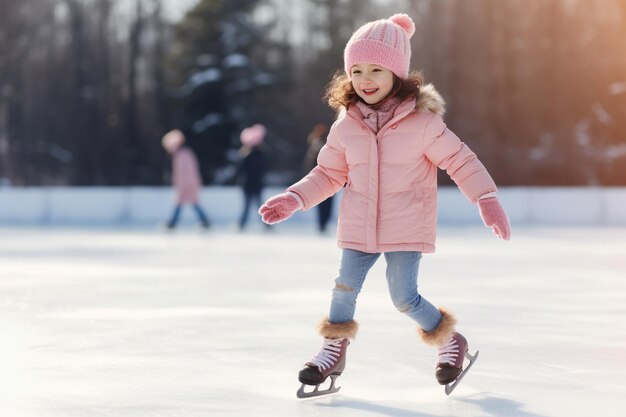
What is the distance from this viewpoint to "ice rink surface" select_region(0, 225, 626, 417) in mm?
3309

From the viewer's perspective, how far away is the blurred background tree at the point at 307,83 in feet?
113

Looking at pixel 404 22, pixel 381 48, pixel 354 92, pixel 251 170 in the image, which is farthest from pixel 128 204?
pixel 381 48

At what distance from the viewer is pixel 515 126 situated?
36.5 meters

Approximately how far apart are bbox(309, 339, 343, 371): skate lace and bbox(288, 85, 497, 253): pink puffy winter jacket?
346 mm

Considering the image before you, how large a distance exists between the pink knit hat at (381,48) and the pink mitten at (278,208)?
0.48 meters

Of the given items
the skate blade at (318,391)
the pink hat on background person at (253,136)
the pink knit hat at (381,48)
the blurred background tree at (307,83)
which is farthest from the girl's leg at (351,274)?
the blurred background tree at (307,83)

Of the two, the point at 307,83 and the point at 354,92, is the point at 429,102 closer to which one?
the point at 354,92

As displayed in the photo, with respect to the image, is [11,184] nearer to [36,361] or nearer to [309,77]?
[309,77]

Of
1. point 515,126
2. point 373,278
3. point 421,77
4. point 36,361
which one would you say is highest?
point 515,126

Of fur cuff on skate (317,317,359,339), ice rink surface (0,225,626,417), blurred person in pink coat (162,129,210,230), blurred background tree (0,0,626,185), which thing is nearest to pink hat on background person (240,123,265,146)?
blurred person in pink coat (162,129,210,230)

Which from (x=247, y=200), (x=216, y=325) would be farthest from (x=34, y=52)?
(x=216, y=325)

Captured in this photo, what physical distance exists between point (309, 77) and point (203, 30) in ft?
17.9

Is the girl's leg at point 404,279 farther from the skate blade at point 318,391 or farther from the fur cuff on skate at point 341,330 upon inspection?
the skate blade at point 318,391

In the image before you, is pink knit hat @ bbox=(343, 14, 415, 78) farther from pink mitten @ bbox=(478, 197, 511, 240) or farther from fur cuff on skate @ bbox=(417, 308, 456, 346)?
fur cuff on skate @ bbox=(417, 308, 456, 346)
